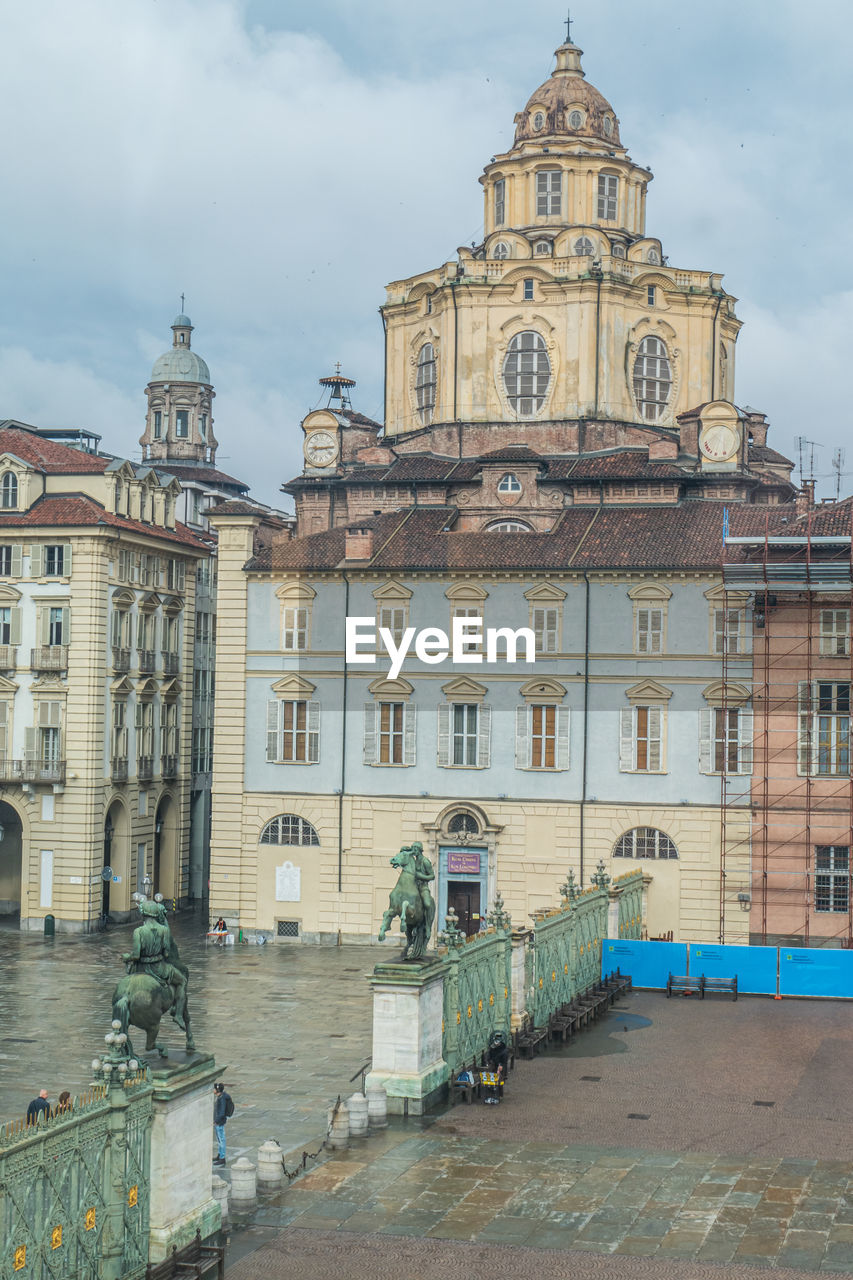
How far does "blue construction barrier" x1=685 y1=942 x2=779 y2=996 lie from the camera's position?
164 feet

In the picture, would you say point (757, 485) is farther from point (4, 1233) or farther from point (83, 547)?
point (4, 1233)

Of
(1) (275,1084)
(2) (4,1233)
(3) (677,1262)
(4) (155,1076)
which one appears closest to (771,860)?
(1) (275,1084)

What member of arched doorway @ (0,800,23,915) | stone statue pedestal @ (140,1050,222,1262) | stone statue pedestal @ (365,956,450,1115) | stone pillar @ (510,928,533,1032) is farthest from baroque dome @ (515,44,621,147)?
Answer: stone statue pedestal @ (140,1050,222,1262)

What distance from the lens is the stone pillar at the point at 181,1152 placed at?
78.8 feet

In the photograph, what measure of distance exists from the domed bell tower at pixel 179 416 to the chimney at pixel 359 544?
45107mm

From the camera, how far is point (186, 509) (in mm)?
89750

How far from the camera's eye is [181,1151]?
24.5 metres

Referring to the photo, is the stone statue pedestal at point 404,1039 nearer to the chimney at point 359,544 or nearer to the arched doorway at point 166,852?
the chimney at point 359,544

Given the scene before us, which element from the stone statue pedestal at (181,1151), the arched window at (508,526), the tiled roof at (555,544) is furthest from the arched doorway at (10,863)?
the stone statue pedestal at (181,1151)

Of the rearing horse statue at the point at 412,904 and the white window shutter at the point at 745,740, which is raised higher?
the white window shutter at the point at 745,740

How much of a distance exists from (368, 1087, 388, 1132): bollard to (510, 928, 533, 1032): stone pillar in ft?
27.0

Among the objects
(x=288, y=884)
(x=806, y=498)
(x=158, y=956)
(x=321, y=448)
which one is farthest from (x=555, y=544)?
(x=158, y=956)

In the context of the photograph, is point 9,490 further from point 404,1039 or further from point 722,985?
point 404,1039

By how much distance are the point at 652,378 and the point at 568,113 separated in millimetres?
14372
